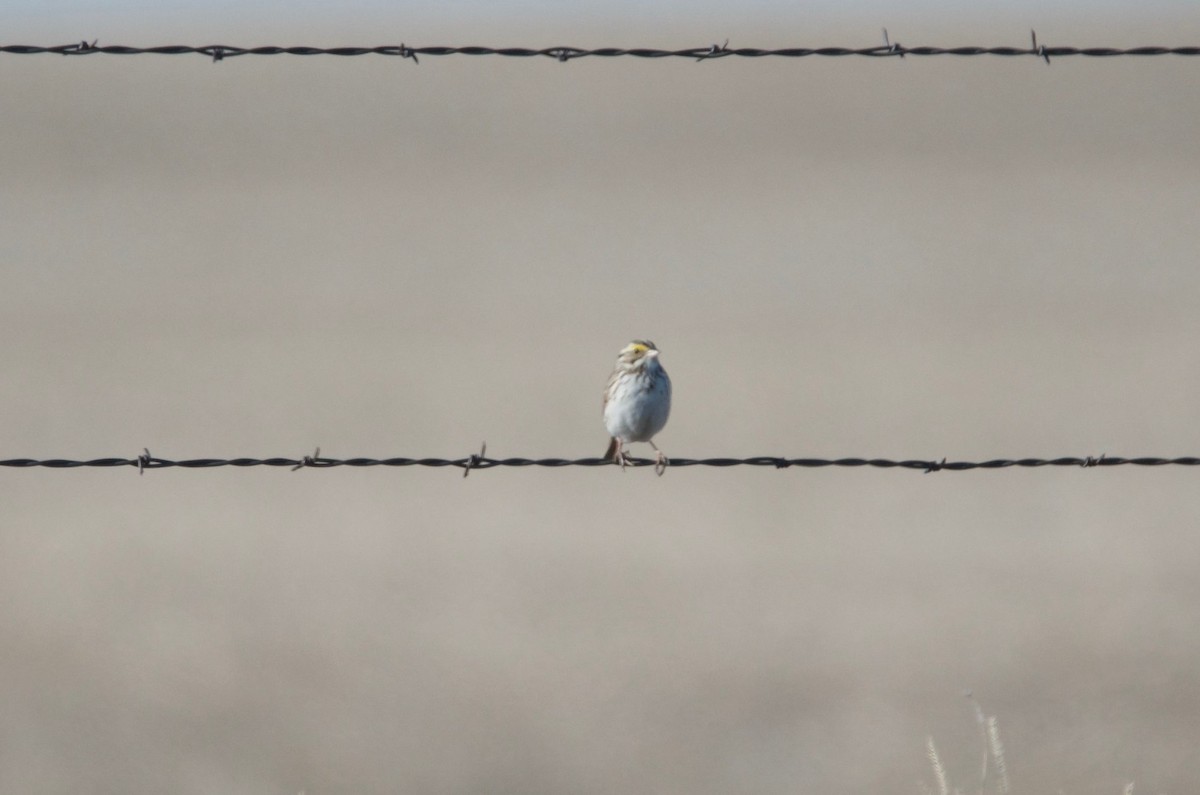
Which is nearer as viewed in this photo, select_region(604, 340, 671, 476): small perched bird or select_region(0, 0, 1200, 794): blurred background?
select_region(604, 340, 671, 476): small perched bird

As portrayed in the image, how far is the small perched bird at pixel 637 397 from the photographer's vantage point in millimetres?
7941

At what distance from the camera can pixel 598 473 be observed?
A: 1688cm

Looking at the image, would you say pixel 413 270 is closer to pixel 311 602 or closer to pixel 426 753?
pixel 311 602

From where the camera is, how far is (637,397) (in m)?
7.95

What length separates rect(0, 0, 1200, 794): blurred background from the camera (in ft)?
32.9

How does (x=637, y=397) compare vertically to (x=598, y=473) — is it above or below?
below

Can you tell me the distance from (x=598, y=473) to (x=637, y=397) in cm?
896

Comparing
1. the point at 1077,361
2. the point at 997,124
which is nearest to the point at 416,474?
the point at 1077,361

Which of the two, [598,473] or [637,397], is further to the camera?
[598,473]

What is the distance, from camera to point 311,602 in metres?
12.2

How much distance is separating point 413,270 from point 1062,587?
21.2 meters

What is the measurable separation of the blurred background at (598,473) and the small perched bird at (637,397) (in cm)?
261

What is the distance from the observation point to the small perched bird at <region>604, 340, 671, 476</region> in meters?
7.94

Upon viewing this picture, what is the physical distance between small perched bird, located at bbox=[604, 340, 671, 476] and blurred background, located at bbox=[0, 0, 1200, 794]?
8.56 feet
